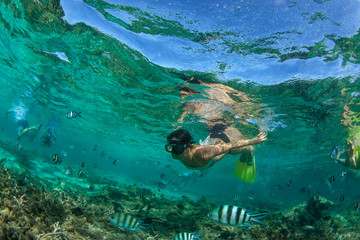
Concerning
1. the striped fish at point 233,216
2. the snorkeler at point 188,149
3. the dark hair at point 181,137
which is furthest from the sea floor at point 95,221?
Result: the striped fish at point 233,216

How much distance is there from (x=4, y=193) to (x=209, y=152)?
17.2 feet

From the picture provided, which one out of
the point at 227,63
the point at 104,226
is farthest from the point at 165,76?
the point at 104,226

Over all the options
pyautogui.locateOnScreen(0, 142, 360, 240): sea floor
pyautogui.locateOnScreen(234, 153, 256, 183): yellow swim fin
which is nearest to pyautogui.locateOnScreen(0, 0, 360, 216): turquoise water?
pyautogui.locateOnScreen(234, 153, 256, 183): yellow swim fin

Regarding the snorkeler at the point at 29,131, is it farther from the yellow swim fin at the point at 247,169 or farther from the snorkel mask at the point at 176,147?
the yellow swim fin at the point at 247,169

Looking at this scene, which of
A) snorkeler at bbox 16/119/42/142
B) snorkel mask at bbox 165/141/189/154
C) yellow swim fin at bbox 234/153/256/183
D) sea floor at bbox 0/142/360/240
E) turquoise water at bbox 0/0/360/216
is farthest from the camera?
snorkeler at bbox 16/119/42/142

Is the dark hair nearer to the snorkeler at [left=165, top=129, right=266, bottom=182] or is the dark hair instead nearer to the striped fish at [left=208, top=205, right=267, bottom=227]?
the snorkeler at [left=165, top=129, right=266, bottom=182]

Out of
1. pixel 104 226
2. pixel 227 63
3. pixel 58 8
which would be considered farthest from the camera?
pixel 227 63

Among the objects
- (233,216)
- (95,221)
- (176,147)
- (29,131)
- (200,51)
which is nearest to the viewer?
(233,216)

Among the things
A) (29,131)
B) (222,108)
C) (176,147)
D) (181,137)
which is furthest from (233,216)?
(29,131)

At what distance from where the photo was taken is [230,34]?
7191 mm

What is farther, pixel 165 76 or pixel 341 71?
pixel 165 76

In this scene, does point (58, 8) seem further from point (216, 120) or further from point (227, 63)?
point (216, 120)

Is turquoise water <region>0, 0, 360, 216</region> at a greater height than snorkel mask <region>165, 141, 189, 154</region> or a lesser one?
greater

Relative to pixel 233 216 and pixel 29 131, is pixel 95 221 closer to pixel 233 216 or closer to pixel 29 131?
pixel 233 216
